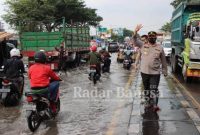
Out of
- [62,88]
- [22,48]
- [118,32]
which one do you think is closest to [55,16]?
[22,48]

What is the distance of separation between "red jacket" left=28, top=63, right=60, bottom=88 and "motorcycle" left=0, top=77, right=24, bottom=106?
2585 mm

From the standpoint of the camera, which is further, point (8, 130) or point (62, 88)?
point (62, 88)

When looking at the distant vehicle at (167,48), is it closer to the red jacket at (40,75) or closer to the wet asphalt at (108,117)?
the wet asphalt at (108,117)

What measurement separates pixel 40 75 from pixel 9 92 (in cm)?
292

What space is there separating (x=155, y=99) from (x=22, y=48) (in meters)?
15.1

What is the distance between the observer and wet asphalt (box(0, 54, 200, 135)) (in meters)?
8.35

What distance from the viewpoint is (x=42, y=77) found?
8.90 m

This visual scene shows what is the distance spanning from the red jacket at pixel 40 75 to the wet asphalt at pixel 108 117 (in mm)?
860

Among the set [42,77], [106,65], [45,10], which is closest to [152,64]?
[42,77]

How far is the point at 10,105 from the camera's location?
1170 centimetres

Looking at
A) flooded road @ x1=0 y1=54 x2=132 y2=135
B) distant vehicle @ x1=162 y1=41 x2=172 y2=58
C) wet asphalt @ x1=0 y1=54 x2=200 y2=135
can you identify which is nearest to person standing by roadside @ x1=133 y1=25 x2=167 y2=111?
wet asphalt @ x1=0 y1=54 x2=200 y2=135

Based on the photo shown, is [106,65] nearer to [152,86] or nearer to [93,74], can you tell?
[93,74]

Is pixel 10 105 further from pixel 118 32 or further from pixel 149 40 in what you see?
pixel 118 32

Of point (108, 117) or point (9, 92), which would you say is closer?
point (108, 117)
